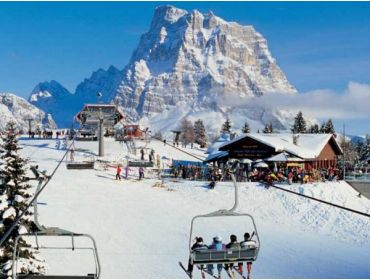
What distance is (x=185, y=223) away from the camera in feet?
109

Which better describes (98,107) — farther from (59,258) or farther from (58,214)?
(59,258)

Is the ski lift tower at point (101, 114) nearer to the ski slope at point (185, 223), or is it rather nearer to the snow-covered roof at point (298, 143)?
the ski slope at point (185, 223)

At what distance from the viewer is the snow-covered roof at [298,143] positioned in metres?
51.4

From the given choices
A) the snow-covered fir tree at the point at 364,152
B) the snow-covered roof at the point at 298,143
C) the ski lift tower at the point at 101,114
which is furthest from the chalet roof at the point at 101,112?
the snow-covered fir tree at the point at 364,152

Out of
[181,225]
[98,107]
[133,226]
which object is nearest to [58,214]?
[133,226]

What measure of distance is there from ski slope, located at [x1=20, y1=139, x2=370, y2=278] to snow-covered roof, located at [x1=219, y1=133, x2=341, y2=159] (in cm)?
811

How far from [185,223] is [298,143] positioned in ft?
90.8

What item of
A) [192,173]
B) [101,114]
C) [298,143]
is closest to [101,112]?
[101,114]

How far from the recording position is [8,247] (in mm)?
18891

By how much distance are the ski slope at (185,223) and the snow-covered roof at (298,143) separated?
811 cm

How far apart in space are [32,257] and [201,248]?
829cm

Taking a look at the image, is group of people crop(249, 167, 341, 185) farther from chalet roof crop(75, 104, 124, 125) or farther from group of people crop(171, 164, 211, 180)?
chalet roof crop(75, 104, 124, 125)

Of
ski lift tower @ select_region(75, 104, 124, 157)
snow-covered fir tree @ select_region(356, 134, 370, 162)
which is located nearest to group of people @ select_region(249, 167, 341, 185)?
ski lift tower @ select_region(75, 104, 124, 157)

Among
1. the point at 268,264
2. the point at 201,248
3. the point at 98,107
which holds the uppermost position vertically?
the point at 98,107
